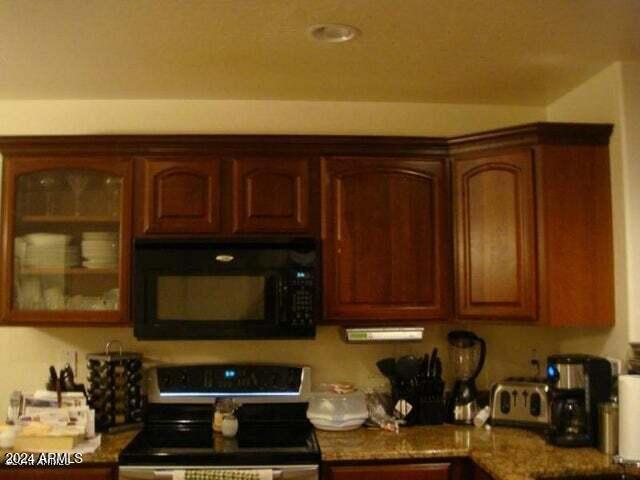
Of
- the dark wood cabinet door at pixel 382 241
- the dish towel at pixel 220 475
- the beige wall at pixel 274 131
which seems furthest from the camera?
the beige wall at pixel 274 131

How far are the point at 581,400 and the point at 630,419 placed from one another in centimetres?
21

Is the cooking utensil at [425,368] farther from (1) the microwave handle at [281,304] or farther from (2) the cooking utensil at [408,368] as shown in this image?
(1) the microwave handle at [281,304]

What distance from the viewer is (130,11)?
76.6 inches

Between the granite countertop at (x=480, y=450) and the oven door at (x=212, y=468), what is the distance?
0.27 feet

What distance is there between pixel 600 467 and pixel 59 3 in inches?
92.7

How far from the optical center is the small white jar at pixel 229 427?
2496 mm

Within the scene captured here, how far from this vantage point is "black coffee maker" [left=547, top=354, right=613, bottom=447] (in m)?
2.26

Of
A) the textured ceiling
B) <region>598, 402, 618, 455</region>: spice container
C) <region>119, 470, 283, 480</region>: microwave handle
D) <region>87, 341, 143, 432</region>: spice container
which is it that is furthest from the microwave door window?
<region>598, 402, 618, 455</region>: spice container

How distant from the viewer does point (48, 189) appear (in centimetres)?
259

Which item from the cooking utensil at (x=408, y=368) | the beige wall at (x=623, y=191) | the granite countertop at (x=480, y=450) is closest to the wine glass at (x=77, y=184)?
the granite countertop at (x=480, y=450)

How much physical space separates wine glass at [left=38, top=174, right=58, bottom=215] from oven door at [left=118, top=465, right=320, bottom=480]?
3.75ft

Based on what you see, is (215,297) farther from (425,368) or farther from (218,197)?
(425,368)

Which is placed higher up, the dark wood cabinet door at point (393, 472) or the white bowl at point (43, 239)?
the white bowl at point (43, 239)

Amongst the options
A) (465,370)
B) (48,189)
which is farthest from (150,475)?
(465,370)
